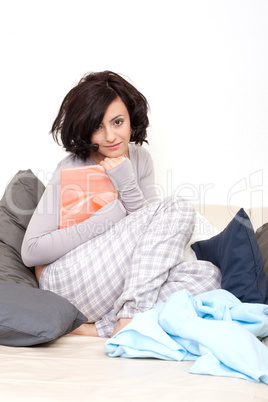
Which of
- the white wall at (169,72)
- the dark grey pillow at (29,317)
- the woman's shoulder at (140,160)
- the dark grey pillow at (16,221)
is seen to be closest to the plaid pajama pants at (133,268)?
the dark grey pillow at (16,221)

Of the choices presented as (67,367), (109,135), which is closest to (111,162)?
(109,135)

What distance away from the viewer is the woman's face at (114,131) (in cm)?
195

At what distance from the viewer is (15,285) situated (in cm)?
138

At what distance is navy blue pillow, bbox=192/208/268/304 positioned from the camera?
154 centimetres

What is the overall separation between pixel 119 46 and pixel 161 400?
2.01m

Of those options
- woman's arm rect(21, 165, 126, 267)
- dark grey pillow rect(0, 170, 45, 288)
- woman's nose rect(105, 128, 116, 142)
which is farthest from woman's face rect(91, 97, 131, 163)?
dark grey pillow rect(0, 170, 45, 288)

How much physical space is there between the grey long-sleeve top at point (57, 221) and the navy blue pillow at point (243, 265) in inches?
17.4

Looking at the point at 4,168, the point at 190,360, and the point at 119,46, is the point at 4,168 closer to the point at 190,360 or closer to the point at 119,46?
the point at 119,46

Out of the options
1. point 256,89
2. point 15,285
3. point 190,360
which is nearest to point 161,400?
point 190,360

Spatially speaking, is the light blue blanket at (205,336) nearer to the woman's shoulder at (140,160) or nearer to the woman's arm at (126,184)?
the woman's arm at (126,184)

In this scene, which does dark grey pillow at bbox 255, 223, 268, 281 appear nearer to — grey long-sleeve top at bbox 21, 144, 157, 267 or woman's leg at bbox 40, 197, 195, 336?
woman's leg at bbox 40, 197, 195, 336

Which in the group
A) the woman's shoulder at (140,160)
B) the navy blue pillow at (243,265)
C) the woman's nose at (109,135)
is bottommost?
the navy blue pillow at (243,265)

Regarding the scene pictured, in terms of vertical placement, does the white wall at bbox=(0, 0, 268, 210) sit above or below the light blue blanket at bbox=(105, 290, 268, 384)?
above

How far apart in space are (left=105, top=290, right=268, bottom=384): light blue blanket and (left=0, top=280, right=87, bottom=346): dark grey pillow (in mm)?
142
